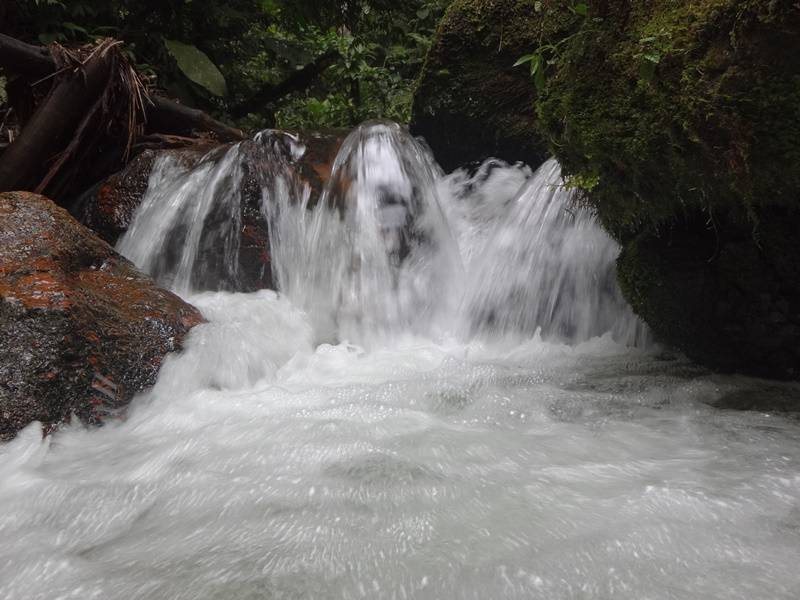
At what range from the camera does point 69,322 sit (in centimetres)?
279

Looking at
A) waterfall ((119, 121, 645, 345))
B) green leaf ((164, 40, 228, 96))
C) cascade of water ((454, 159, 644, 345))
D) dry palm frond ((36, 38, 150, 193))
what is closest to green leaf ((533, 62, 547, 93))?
cascade of water ((454, 159, 644, 345))

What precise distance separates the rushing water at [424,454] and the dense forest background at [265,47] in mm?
4043

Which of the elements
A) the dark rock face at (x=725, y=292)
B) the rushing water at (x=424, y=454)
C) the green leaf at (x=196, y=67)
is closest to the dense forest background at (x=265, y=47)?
the green leaf at (x=196, y=67)

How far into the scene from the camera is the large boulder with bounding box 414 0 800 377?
199 cm

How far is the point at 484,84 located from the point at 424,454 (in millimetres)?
3908

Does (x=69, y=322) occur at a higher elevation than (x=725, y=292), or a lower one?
lower

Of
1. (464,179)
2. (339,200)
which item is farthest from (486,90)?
(339,200)

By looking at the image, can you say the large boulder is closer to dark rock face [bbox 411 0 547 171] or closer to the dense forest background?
dark rock face [bbox 411 0 547 171]

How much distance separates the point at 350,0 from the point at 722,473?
7.64m

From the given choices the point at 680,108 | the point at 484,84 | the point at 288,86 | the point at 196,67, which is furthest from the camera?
the point at 288,86

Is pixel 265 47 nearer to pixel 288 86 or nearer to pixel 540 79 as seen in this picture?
pixel 288 86

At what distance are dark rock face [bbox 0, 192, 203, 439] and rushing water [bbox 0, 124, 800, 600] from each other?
12 centimetres

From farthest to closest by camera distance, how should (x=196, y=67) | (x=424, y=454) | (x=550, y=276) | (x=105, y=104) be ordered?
(x=196, y=67) < (x=105, y=104) < (x=550, y=276) < (x=424, y=454)

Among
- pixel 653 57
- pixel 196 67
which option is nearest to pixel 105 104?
pixel 196 67
